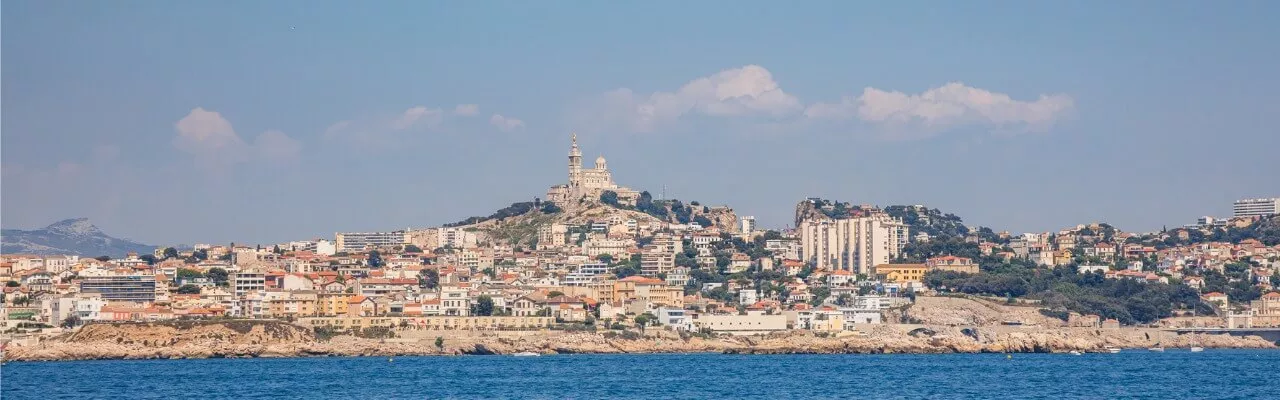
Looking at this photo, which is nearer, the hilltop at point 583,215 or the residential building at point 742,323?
the residential building at point 742,323

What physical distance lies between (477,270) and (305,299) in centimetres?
2768

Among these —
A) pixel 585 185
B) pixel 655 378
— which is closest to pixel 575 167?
pixel 585 185

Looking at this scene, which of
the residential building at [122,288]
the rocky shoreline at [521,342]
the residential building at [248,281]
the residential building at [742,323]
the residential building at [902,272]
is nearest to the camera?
the rocky shoreline at [521,342]

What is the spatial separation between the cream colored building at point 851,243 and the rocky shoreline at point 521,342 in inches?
866

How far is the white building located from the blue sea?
75411mm

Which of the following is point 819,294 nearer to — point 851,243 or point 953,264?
point 953,264

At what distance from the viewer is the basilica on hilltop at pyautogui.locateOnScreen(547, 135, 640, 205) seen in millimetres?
126625

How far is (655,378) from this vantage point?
2103 inches

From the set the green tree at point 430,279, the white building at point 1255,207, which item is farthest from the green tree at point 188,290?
the white building at point 1255,207

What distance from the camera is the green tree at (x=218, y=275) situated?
94.6 m

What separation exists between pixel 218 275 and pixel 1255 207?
263 ft

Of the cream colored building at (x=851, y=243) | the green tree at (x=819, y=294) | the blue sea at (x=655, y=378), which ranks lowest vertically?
the blue sea at (x=655, y=378)

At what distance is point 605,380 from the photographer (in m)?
51.9

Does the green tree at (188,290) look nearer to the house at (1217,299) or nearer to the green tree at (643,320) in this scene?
the green tree at (643,320)
